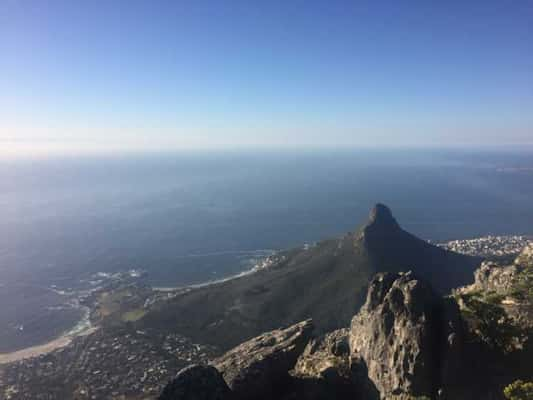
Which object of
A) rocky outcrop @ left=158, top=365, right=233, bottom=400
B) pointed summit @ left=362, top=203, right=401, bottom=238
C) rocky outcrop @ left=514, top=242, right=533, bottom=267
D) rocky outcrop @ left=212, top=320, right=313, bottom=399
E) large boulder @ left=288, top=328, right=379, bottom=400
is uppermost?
rocky outcrop @ left=158, top=365, right=233, bottom=400

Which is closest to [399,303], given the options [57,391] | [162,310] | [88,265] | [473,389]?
[473,389]

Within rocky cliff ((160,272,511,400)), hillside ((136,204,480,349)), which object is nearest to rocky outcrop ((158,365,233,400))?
rocky cliff ((160,272,511,400))

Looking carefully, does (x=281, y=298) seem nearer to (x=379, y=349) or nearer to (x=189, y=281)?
(x=189, y=281)

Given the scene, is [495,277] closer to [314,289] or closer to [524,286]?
[524,286]

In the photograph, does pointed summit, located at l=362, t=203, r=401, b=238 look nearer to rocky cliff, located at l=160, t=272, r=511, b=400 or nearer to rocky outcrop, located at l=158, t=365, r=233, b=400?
rocky cliff, located at l=160, t=272, r=511, b=400

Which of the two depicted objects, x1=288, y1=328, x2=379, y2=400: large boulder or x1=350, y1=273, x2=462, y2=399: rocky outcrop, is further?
x1=288, y1=328, x2=379, y2=400: large boulder

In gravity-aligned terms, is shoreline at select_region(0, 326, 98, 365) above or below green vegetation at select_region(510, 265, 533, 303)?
below
